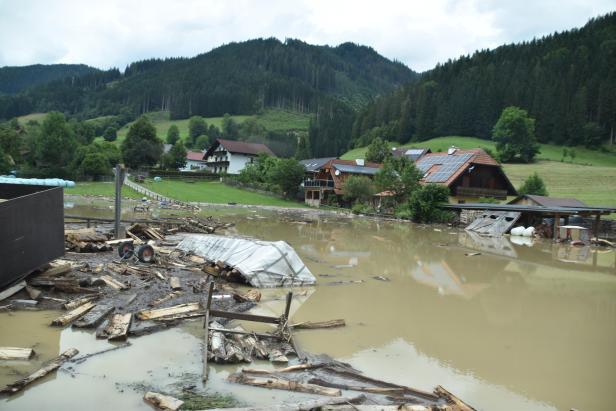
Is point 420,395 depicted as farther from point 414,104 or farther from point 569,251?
point 414,104

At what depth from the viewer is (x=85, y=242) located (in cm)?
1761

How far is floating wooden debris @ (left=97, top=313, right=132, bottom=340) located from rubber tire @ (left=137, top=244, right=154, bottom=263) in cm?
664

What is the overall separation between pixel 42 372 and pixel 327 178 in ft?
197

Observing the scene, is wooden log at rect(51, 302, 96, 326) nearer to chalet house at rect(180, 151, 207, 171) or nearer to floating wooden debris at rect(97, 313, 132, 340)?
floating wooden debris at rect(97, 313, 132, 340)

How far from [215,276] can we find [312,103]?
183 m

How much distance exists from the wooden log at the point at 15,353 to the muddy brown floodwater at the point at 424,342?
0.53 feet

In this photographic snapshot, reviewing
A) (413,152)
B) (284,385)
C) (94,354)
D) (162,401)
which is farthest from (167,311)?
(413,152)

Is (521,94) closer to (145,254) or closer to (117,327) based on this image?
(145,254)

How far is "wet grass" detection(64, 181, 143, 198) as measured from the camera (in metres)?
53.6

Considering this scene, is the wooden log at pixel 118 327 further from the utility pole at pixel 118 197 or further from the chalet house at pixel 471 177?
the chalet house at pixel 471 177

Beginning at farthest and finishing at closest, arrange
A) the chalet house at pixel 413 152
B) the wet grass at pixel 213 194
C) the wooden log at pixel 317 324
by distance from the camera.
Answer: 1. the chalet house at pixel 413 152
2. the wet grass at pixel 213 194
3. the wooden log at pixel 317 324

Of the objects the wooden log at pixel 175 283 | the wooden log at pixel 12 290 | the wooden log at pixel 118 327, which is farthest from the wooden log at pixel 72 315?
the wooden log at pixel 175 283

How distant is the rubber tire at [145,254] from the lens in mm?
16312

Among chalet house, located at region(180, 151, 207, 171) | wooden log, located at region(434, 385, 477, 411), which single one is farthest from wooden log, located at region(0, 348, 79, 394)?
chalet house, located at region(180, 151, 207, 171)
